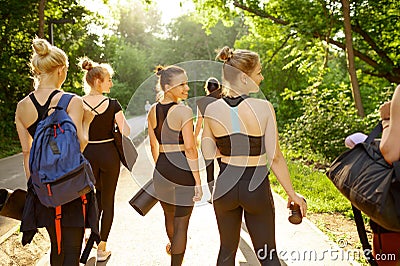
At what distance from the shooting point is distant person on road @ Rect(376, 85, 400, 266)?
2.57 metres

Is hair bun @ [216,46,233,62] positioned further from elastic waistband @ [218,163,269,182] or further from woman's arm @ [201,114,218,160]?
elastic waistband @ [218,163,269,182]

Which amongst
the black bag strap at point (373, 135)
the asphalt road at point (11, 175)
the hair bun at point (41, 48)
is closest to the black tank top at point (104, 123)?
the hair bun at point (41, 48)

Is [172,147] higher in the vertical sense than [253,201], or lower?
higher

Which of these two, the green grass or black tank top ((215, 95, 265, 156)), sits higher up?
black tank top ((215, 95, 265, 156))

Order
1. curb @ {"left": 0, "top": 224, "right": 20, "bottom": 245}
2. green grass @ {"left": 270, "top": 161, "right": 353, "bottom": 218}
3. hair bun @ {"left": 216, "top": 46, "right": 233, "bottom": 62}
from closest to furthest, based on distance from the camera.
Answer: hair bun @ {"left": 216, "top": 46, "right": 233, "bottom": 62} → curb @ {"left": 0, "top": 224, "right": 20, "bottom": 245} → green grass @ {"left": 270, "top": 161, "right": 353, "bottom": 218}

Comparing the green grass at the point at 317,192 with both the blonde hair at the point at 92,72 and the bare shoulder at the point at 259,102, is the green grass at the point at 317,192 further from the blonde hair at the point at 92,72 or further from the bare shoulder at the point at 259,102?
the bare shoulder at the point at 259,102

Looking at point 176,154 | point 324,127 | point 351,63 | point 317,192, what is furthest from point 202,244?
point 351,63

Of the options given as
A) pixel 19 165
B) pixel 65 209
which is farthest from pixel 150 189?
pixel 19 165

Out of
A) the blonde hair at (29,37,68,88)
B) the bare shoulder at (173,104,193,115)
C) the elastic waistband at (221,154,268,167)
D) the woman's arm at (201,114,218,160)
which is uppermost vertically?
the blonde hair at (29,37,68,88)

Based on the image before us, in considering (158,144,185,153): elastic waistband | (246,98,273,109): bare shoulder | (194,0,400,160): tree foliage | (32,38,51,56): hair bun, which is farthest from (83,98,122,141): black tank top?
(194,0,400,160): tree foliage

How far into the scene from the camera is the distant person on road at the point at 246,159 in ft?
10.7

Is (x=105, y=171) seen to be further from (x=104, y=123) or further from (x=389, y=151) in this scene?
(x=389, y=151)

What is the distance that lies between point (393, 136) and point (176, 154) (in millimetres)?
2067

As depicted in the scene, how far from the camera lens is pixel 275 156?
3.29 metres
